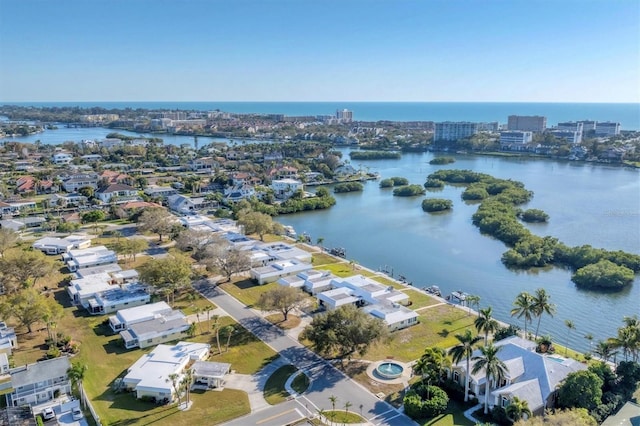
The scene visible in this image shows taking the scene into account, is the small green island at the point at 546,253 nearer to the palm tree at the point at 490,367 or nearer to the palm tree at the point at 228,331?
the palm tree at the point at 490,367

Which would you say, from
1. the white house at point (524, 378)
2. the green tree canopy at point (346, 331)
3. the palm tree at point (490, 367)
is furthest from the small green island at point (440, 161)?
the palm tree at point (490, 367)

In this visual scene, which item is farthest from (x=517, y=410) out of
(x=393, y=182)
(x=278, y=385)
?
(x=393, y=182)

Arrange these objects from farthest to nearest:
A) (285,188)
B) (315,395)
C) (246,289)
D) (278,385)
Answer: (285,188)
(246,289)
(278,385)
(315,395)

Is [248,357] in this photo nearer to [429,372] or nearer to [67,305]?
[429,372]

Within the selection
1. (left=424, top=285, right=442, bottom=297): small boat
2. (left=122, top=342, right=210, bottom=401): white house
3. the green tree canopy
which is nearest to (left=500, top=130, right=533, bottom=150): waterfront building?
(left=424, top=285, right=442, bottom=297): small boat

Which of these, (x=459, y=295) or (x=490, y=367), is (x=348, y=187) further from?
(x=490, y=367)

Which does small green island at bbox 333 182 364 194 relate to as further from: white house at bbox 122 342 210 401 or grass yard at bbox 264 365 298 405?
grass yard at bbox 264 365 298 405
